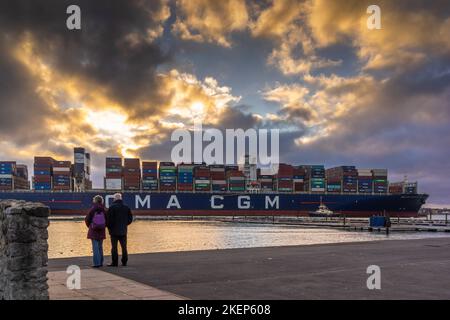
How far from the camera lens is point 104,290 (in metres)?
6.81

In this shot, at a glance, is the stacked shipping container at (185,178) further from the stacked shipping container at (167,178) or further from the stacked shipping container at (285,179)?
the stacked shipping container at (285,179)

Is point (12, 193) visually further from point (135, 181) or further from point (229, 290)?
point (229, 290)

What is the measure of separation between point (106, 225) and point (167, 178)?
3245 inches

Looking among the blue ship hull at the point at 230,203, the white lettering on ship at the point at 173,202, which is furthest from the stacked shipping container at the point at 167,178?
the white lettering on ship at the point at 173,202

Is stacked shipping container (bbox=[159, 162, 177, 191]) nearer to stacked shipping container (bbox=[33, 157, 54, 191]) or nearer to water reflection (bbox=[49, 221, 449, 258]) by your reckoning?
stacked shipping container (bbox=[33, 157, 54, 191])

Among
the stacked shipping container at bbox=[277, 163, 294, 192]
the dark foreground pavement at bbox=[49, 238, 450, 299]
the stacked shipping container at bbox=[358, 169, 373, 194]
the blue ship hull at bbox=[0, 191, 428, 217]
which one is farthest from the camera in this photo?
the stacked shipping container at bbox=[277, 163, 294, 192]

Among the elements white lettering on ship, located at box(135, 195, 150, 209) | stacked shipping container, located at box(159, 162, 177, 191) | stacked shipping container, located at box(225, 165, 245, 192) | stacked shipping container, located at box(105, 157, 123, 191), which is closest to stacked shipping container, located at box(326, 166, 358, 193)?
stacked shipping container, located at box(225, 165, 245, 192)

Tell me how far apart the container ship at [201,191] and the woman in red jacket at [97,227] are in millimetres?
78789

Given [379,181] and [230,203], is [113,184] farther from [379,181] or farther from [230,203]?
[379,181]

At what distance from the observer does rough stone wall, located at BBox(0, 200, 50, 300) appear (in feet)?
18.5

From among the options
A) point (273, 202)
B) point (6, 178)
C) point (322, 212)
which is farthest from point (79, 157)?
point (322, 212)

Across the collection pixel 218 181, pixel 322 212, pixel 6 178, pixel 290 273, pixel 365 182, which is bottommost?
pixel 322 212

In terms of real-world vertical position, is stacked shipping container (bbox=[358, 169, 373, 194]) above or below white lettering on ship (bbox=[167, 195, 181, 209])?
above
